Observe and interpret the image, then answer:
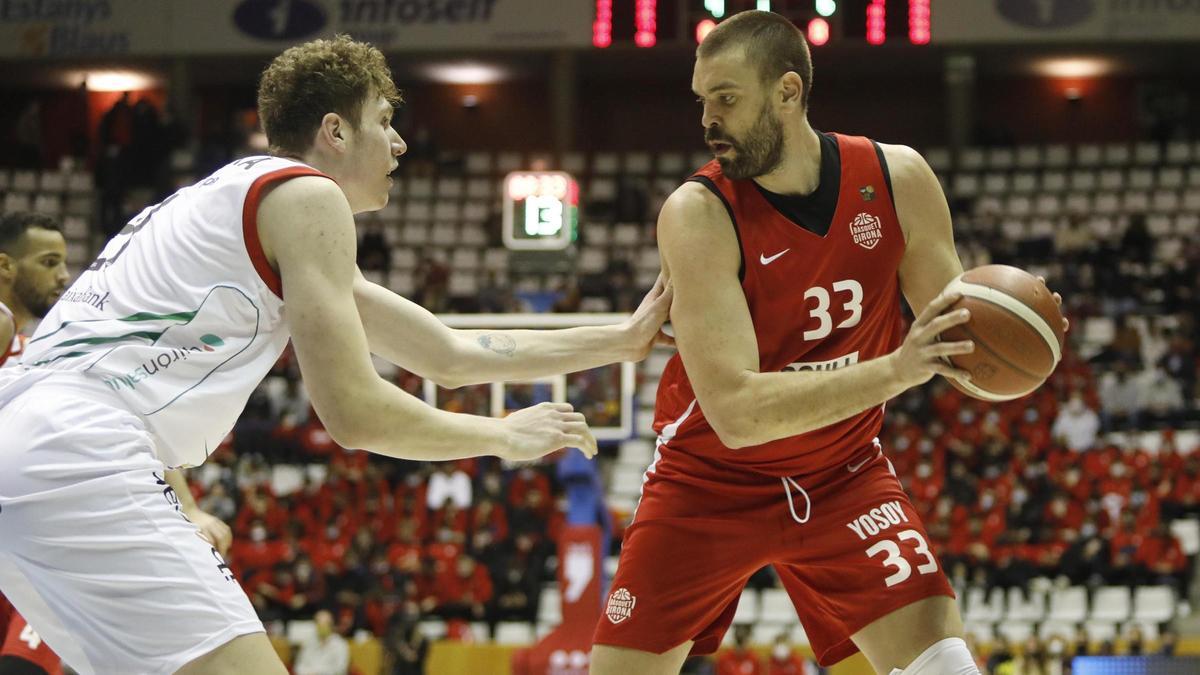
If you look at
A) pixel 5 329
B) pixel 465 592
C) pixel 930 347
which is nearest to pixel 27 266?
pixel 5 329

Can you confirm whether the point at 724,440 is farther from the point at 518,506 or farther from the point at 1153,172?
the point at 1153,172

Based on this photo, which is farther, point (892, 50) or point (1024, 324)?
point (892, 50)

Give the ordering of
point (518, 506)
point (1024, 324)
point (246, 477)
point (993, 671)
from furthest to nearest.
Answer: point (246, 477), point (518, 506), point (993, 671), point (1024, 324)

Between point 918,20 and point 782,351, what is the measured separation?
4811 mm

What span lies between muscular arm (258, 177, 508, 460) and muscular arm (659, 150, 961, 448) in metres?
1.04

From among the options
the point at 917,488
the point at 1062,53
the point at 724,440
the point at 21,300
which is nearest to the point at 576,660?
the point at 917,488

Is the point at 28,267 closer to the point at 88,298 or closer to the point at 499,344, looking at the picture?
the point at 499,344

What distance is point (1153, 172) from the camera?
68.6 ft

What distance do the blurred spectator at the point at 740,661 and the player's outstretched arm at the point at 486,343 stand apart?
8.87 metres

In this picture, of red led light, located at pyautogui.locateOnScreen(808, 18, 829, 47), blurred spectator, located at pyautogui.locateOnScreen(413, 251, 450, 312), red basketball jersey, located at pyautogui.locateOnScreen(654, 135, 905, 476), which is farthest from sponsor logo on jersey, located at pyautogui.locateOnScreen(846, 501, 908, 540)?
blurred spectator, located at pyautogui.locateOnScreen(413, 251, 450, 312)

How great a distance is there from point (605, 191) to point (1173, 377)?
29.3 ft

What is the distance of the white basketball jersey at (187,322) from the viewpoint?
2910 millimetres

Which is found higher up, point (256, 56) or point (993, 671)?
point (256, 56)

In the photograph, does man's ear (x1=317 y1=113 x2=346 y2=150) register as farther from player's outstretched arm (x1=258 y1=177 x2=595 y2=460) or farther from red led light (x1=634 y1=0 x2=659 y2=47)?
red led light (x1=634 y1=0 x2=659 y2=47)
